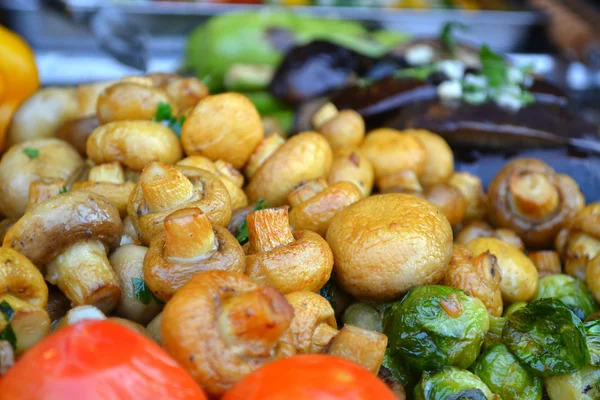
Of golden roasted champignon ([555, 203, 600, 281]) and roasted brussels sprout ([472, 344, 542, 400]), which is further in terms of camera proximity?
golden roasted champignon ([555, 203, 600, 281])

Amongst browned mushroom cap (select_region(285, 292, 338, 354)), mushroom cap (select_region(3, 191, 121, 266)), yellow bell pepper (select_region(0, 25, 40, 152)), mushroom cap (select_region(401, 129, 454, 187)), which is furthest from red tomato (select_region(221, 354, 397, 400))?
yellow bell pepper (select_region(0, 25, 40, 152))

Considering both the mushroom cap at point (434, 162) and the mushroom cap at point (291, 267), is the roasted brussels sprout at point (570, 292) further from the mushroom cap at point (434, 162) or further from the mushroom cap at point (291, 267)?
the mushroom cap at point (291, 267)

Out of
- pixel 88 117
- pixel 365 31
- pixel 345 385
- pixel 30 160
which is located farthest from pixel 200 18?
pixel 345 385

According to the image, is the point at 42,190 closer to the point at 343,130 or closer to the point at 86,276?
the point at 86,276

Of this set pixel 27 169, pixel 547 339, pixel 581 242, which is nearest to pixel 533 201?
pixel 581 242

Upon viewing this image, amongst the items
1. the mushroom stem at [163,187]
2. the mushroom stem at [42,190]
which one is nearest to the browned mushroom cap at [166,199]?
the mushroom stem at [163,187]

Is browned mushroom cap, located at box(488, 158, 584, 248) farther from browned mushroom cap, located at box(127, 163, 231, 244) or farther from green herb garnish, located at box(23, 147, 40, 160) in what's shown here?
green herb garnish, located at box(23, 147, 40, 160)

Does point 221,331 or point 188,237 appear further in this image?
point 188,237
